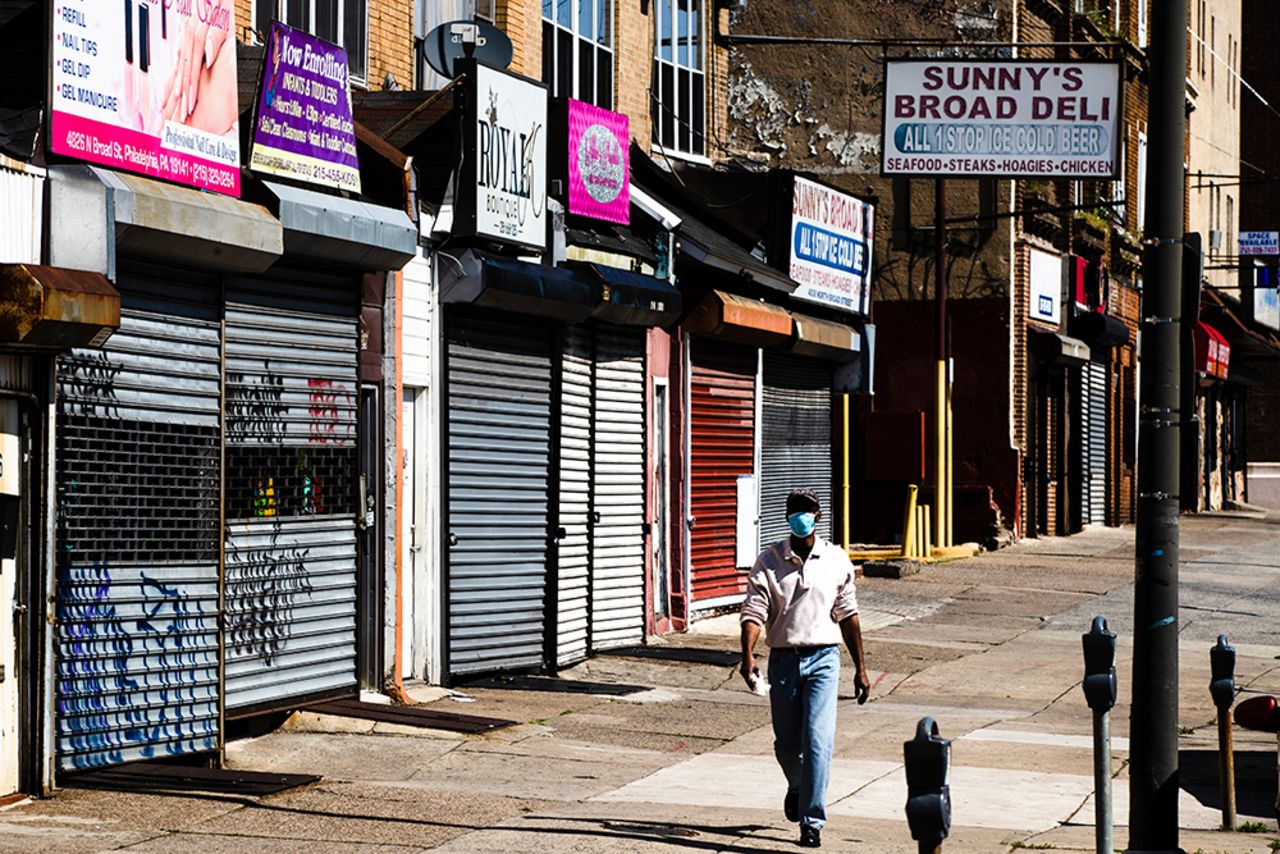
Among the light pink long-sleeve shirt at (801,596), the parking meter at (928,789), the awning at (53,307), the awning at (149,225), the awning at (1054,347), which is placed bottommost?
the parking meter at (928,789)

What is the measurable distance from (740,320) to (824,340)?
365 centimetres

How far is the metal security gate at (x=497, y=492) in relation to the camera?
634 inches

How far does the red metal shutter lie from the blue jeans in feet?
34.3

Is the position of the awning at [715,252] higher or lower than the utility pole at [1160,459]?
higher

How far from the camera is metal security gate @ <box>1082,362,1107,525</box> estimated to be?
124ft

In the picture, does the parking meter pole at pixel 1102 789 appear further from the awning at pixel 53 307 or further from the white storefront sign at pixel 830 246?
the white storefront sign at pixel 830 246

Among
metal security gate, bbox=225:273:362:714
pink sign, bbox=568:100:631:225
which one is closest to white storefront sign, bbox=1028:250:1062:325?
pink sign, bbox=568:100:631:225

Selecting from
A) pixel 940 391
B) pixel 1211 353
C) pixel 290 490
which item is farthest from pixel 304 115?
pixel 1211 353

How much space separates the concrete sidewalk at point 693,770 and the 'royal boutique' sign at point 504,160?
145 inches

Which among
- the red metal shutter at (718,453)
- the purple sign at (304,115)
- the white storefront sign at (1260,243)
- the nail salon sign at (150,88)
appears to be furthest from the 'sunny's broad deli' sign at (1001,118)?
the white storefront sign at (1260,243)

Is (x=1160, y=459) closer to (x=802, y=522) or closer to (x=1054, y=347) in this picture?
(x=802, y=522)

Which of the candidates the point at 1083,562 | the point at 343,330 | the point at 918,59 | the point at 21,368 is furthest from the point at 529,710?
the point at 1083,562

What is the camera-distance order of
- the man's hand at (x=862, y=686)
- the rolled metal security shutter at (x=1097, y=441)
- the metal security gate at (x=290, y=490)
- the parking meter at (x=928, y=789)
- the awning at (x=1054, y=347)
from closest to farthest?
the parking meter at (x=928, y=789) → the man's hand at (x=862, y=686) → the metal security gate at (x=290, y=490) → the awning at (x=1054, y=347) → the rolled metal security shutter at (x=1097, y=441)

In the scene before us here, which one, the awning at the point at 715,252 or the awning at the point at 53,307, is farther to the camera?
the awning at the point at 715,252
